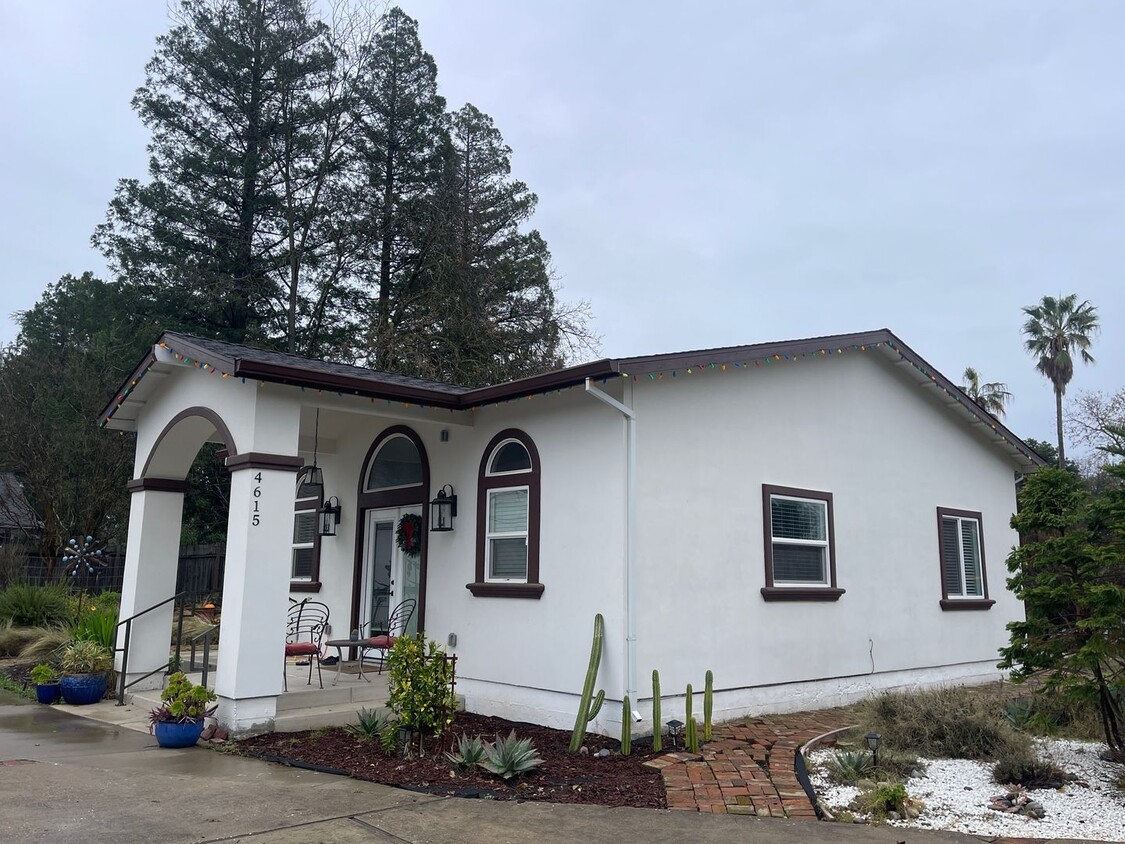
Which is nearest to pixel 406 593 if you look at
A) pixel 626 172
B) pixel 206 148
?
pixel 626 172

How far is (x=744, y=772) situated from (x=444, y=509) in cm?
466

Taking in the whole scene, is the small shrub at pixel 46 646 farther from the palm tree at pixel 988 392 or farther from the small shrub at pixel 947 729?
the palm tree at pixel 988 392

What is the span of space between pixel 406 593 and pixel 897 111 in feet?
35.5

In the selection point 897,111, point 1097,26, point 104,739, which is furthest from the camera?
point 897,111

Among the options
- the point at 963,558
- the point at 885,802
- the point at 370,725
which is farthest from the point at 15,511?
the point at 885,802

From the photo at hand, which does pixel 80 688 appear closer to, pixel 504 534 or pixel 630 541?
pixel 504 534

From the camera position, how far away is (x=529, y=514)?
8961mm

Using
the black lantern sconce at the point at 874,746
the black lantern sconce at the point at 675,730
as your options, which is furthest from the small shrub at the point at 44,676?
the black lantern sconce at the point at 874,746

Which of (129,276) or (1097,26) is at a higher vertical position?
(129,276)

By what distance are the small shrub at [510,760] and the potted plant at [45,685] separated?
6.34m

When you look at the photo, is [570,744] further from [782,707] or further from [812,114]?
[812,114]

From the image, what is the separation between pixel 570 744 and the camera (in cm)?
750

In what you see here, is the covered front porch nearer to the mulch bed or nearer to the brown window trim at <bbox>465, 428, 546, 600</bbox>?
the mulch bed

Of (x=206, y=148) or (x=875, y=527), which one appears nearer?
(x=875, y=527)
